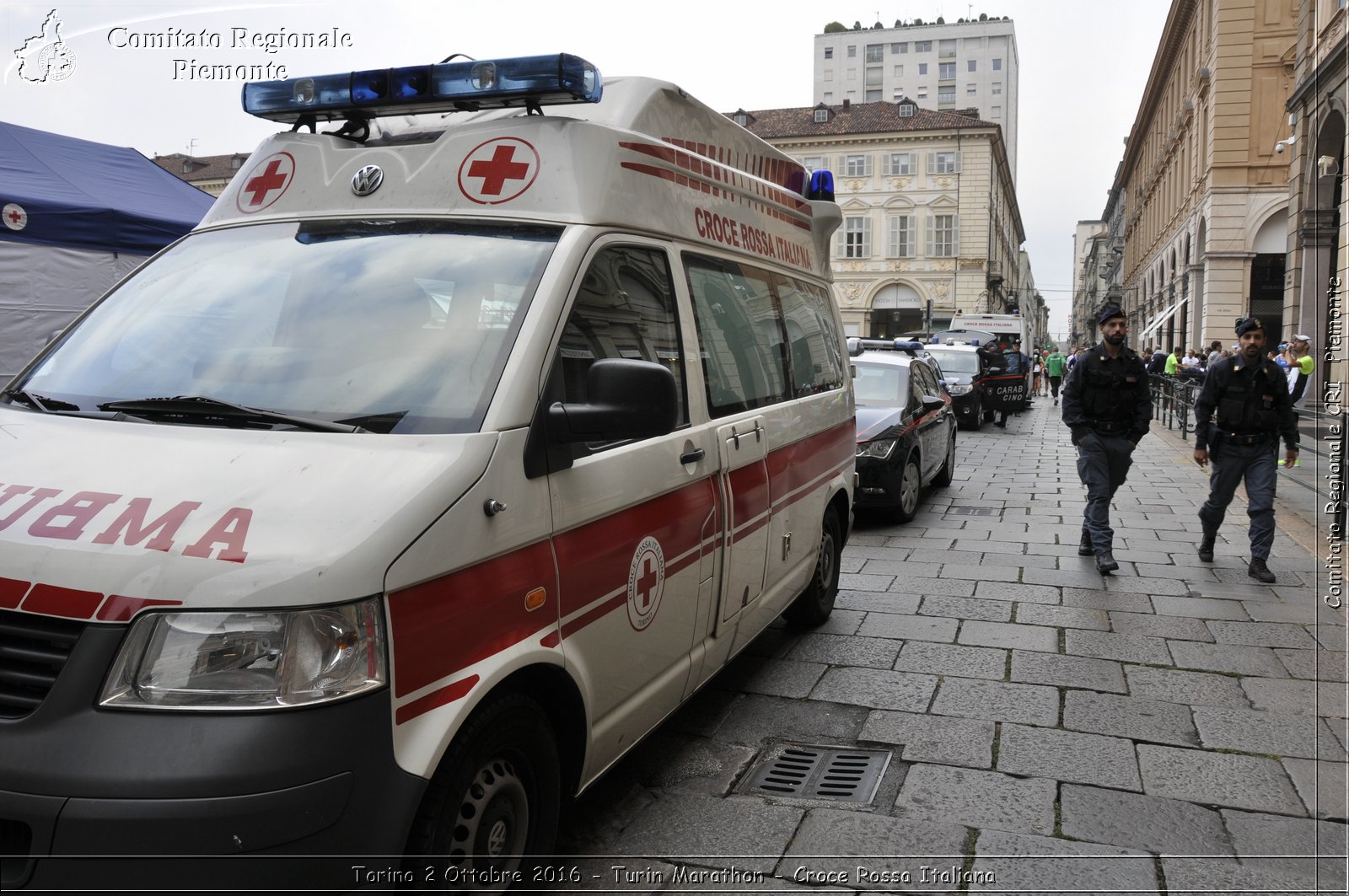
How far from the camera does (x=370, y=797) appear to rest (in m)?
2.04

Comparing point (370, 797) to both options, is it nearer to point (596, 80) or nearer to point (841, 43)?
point (596, 80)

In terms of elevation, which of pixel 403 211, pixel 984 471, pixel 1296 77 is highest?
pixel 1296 77

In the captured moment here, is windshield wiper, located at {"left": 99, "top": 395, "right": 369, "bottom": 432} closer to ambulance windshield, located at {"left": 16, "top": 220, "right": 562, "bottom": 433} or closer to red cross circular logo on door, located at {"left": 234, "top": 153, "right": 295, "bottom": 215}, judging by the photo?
ambulance windshield, located at {"left": 16, "top": 220, "right": 562, "bottom": 433}

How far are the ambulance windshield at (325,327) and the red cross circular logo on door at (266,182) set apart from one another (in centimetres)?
15

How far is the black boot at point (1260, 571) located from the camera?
22.8 feet

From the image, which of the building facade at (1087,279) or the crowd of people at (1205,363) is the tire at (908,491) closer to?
the crowd of people at (1205,363)

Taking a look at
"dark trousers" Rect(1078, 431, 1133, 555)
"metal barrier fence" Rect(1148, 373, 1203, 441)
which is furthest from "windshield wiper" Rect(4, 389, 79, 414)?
"metal barrier fence" Rect(1148, 373, 1203, 441)

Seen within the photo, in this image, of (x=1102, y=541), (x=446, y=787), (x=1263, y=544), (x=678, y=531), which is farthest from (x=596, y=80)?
(x=1263, y=544)

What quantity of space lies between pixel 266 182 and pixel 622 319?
4.40 feet

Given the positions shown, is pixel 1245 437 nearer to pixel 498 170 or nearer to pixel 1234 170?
pixel 498 170

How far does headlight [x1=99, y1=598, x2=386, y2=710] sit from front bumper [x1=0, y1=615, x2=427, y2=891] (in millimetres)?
30

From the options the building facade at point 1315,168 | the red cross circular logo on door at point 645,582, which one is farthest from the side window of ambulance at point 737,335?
the building facade at point 1315,168

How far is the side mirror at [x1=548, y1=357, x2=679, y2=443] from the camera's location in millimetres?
2625

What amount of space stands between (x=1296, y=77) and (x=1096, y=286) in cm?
11870
